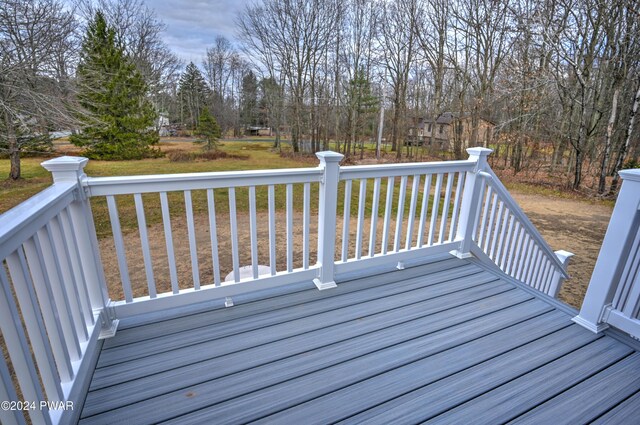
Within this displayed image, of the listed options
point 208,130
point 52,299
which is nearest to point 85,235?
point 52,299

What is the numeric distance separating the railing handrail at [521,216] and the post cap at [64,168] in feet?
9.29

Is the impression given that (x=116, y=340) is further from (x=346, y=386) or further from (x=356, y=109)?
(x=356, y=109)

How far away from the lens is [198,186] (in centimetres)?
188

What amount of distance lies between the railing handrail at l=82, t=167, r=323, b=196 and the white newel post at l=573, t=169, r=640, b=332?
1.75 meters

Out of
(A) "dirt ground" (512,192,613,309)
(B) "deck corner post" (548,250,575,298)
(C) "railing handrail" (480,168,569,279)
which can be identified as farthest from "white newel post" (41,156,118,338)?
(A) "dirt ground" (512,192,613,309)

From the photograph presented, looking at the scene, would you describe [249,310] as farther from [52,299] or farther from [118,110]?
[118,110]

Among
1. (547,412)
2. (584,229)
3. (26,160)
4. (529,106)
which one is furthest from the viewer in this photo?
(26,160)

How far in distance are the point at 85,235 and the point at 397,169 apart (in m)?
2.01

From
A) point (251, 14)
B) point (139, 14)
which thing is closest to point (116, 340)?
point (251, 14)

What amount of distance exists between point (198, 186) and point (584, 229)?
7.66m

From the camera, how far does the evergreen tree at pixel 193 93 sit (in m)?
27.6

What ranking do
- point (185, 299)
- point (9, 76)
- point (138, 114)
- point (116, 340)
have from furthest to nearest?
point (138, 114) → point (9, 76) → point (185, 299) → point (116, 340)

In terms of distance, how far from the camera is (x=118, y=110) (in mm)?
13133

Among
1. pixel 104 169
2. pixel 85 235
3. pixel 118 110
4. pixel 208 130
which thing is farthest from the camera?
pixel 208 130
